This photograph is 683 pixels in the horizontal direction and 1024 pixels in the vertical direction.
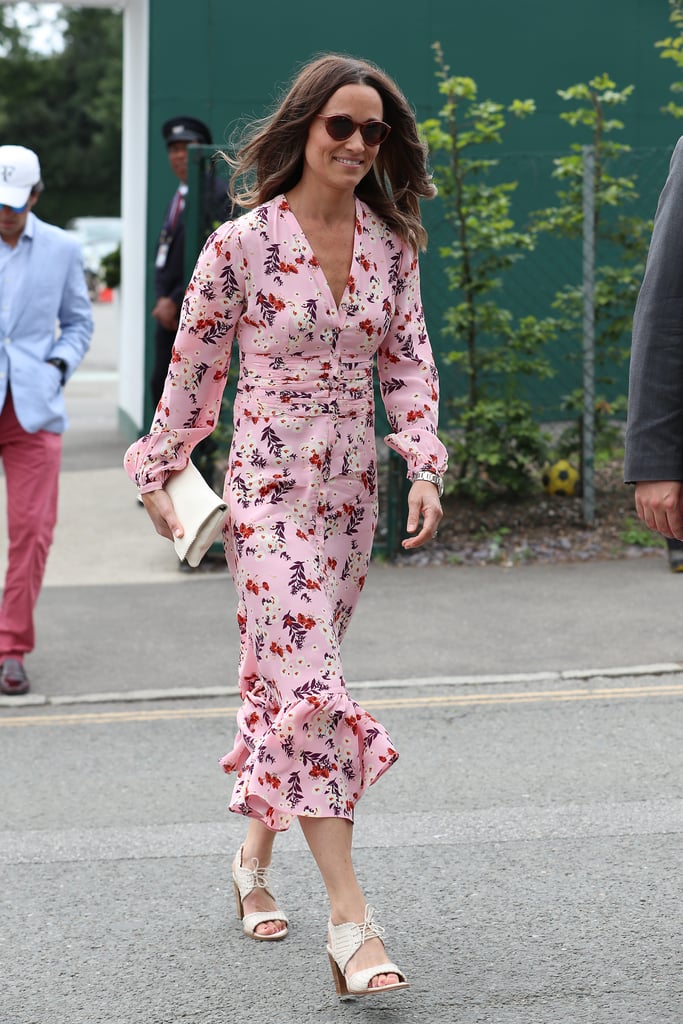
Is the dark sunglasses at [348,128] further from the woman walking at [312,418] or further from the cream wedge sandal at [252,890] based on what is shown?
the cream wedge sandal at [252,890]

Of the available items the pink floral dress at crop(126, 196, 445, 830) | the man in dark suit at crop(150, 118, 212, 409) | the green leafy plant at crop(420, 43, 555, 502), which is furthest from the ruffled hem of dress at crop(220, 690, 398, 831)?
the man in dark suit at crop(150, 118, 212, 409)

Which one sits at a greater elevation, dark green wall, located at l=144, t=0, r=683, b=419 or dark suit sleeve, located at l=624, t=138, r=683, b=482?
dark green wall, located at l=144, t=0, r=683, b=419

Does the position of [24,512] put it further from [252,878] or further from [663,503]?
[663,503]

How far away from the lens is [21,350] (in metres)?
6.67

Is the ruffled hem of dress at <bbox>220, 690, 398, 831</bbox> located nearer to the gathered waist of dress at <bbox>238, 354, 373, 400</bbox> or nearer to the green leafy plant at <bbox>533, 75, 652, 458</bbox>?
the gathered waist of dress at <bbox>238, 354, 373, 400</bbox>

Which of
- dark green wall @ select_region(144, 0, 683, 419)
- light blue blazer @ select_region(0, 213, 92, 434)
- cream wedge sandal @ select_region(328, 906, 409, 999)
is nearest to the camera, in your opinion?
cream wedge sandal @ select_region(328, 906, 409, 999)

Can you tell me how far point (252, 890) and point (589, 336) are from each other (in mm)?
5954

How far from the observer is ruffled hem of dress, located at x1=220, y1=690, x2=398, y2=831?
3.71 meters

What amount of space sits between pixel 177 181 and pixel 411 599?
5493 mm

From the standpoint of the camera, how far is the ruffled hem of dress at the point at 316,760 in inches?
146

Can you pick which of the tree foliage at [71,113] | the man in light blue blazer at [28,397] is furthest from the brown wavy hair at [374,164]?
the tree foliage at [71,113]

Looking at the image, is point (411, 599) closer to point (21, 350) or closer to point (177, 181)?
point (21, 350)

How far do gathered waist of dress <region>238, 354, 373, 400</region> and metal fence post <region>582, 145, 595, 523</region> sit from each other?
19.0 ft

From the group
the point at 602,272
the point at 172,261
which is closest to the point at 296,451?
the point at 602,272
